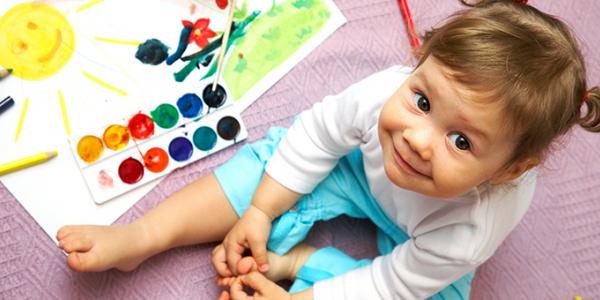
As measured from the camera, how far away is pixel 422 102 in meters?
0.56

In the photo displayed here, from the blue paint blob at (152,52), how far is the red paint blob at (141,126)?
8 cm

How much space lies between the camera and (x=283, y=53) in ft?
2.85

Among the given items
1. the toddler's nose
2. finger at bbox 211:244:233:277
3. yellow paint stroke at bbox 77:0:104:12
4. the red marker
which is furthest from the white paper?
the toddler's nose

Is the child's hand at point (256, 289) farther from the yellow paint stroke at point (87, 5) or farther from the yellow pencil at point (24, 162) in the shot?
the yellow paint stroke at point (87, 5)

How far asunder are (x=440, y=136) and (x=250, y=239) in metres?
0.32

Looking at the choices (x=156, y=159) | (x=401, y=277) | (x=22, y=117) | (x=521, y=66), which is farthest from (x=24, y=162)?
(x=521, y=66)

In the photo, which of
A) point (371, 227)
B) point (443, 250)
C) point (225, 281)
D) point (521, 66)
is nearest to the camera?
point (521, 66)

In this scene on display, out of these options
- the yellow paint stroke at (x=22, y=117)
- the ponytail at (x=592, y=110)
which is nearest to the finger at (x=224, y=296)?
the yellow paint stroke at (x=22, y=117)

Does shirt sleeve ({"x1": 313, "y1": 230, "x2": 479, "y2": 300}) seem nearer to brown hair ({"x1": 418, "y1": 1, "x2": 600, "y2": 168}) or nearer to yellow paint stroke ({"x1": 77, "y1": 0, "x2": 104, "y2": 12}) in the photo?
brown hair ({"x1": 418, "y1": 1, "x2": 600, "y2": 168})

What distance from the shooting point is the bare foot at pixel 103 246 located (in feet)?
2.27

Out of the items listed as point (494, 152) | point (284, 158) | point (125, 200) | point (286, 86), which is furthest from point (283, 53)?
point (494, 152)

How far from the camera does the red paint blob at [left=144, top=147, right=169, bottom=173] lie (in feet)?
2.63

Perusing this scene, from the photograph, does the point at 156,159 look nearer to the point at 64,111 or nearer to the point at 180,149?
the point at 180,149

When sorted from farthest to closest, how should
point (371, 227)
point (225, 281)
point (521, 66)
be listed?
point (371, 227) < point (225, 281) < point (521, 66)
